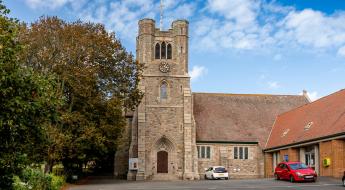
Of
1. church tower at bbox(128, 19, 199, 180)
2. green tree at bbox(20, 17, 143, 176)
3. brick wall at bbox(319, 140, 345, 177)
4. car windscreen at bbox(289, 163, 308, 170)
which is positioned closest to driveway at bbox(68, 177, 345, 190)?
car windscreen at bbox(289, 163, 308, 170)

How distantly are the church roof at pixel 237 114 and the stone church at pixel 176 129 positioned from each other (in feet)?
0.36

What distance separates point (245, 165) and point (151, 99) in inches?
475

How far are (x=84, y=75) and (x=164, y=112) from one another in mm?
15322

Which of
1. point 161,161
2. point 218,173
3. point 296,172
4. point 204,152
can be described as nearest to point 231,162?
point 204,152

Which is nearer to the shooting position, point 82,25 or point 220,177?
point 82,25

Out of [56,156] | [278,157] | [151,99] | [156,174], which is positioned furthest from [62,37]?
[278,157]

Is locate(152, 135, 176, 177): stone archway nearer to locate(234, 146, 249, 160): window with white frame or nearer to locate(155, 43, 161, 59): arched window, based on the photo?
locate(234, 146, 249, 160): window with white frame

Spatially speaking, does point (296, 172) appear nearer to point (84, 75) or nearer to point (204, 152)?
point (84, 75)

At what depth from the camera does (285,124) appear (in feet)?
149

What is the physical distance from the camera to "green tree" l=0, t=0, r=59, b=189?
36.0ft

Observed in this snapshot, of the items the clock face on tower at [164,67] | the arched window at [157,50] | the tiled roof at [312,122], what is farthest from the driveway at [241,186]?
the arched window at [157,50]

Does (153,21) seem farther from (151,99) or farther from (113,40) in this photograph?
(113,40)

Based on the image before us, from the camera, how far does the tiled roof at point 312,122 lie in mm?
33875

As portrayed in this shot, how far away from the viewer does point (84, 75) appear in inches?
1245
